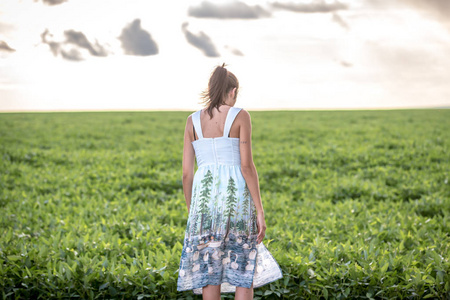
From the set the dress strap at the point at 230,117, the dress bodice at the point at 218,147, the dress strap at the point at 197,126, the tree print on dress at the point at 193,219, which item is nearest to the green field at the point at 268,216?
the tree print on dress at the point at 193,219

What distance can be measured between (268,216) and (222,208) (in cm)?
464

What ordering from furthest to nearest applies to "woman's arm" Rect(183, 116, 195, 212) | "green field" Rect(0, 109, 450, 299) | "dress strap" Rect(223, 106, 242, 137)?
"green field" Rect(0, 109, 450, 299) < "woman's arm" Rect(183, 116, 195, 212) < "dress strap" Rect(223, 106, 242, 137)

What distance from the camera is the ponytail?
11.3 ft

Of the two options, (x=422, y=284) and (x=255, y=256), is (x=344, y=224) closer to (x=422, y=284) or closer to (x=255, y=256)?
(x=422, y=284)

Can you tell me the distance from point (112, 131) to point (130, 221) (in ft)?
51.5

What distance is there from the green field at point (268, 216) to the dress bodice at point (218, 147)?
1593mm

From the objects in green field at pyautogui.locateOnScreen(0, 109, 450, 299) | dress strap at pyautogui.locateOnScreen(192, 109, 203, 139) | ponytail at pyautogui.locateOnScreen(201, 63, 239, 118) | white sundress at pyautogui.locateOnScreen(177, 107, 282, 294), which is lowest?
green field at pyautogui.locateOnScreen(0, 109, 450, 299)

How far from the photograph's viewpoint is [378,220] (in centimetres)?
727

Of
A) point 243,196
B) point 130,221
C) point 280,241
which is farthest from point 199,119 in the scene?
point 130,221

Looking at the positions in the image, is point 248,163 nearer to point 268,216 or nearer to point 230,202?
point 230,202

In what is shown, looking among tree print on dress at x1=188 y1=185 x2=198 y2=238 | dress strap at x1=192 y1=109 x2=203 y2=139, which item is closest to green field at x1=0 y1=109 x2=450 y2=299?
tree print on dress at x1=188 y1=185 x2=198 y2=238

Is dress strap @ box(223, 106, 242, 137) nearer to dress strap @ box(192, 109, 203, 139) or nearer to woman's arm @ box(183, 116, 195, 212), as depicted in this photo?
dress strap @ box(192, 109, 203, 139)

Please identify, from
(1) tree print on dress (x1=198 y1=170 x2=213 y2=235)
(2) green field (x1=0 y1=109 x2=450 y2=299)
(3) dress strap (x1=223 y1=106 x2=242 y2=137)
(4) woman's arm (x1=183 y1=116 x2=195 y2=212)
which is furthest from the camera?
(2) green field (x1=0 y1=109 x2=450 y2=299)

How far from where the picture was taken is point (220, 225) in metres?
3.48
